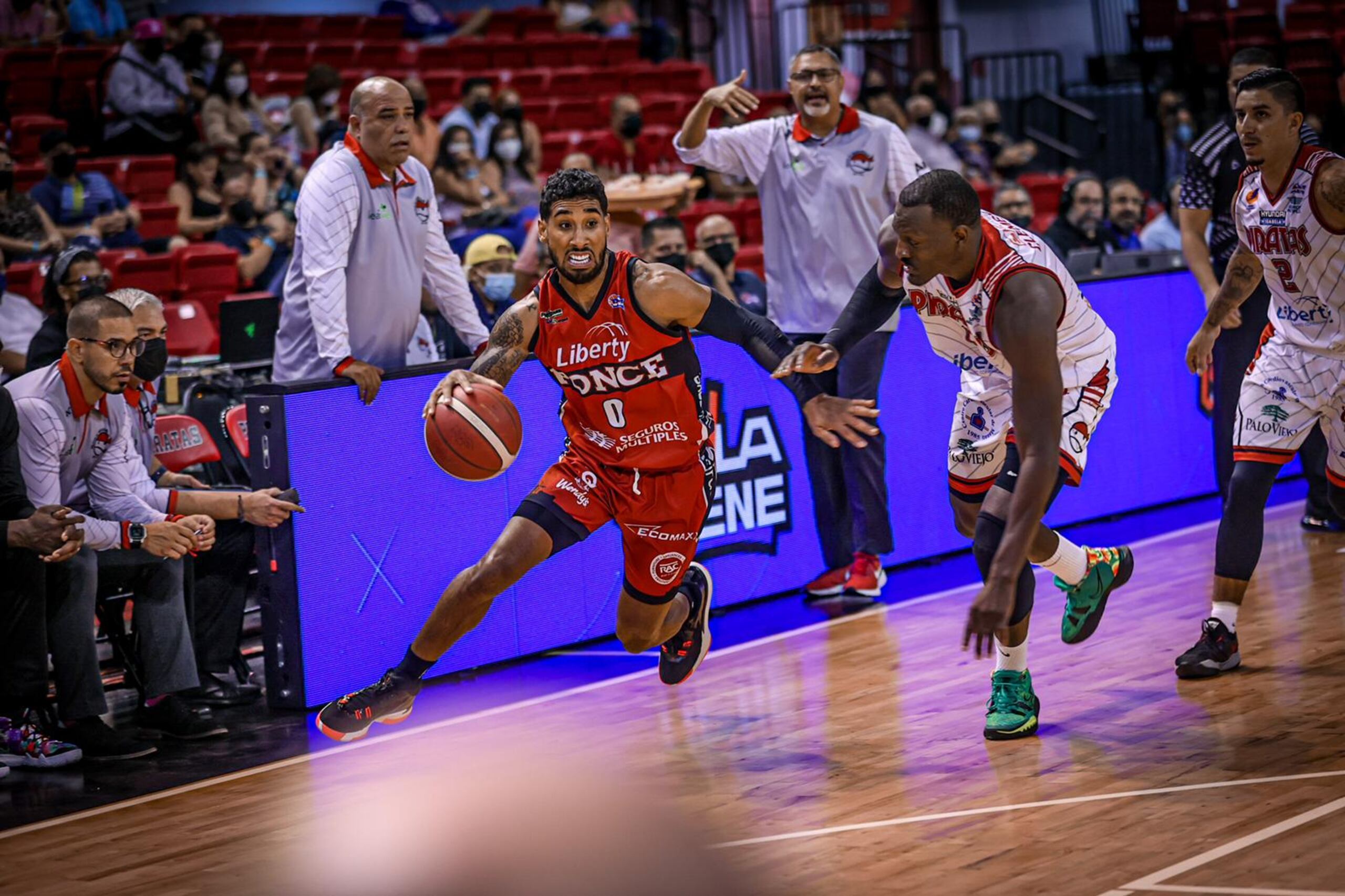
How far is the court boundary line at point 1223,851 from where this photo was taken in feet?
12.2

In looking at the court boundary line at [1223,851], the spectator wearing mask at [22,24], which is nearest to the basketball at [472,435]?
the court boundary line at [1223,851]

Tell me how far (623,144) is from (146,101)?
3.74 metres

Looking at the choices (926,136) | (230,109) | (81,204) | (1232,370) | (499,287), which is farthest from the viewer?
(926,136)

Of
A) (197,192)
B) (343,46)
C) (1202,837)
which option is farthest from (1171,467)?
(343,46)

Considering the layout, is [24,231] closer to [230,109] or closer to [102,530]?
[230,109]

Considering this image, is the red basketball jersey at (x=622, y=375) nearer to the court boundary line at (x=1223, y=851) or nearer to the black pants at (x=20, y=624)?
the black pants at (x=20, y=624)

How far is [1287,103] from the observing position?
5.65 meters

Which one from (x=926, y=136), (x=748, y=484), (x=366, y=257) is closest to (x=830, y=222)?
(x=748, y=484)

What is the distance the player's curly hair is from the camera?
4969 millimetres

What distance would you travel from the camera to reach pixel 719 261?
8.91 m

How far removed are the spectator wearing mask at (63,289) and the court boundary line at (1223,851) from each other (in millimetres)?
4615

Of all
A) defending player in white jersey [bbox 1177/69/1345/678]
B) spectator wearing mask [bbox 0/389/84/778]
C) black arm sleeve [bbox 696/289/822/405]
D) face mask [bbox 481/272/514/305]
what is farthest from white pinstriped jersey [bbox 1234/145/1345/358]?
spectator wearing mask [bbox 0/389/84/778]

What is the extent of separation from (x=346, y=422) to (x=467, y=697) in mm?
1127

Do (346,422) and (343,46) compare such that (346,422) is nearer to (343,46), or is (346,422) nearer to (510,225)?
(510,225)
